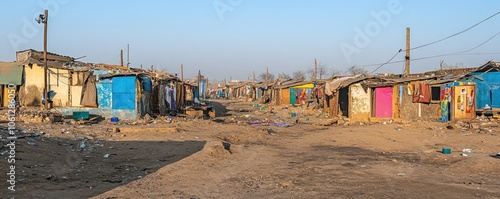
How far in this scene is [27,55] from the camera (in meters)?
19.2

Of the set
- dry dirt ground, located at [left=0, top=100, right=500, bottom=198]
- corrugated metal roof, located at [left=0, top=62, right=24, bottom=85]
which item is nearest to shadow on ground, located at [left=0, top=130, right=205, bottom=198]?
dry dirt ground, located at [left=0, top=100, right=500, bottom=198]

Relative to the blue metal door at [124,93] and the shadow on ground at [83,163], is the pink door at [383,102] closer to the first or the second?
the shadow on ground at [83,163]

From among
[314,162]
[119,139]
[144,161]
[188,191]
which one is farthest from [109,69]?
[188,191]

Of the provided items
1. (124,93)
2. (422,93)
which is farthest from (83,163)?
(422,93)

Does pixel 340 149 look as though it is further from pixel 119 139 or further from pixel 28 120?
pixel 28 120

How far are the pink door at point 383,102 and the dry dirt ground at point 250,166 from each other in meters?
4.79

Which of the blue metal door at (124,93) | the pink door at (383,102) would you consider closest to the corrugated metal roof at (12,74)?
the blue metal door at (124,93)

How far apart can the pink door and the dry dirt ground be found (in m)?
4.79

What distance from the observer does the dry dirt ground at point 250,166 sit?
6.21 meters

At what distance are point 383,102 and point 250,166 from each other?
12.2 m

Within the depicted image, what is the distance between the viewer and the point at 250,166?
8.57 meters

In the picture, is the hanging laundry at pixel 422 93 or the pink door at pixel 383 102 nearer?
the hanging laundry at pixel 422 93

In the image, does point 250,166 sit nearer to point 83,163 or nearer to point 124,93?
point 83,163

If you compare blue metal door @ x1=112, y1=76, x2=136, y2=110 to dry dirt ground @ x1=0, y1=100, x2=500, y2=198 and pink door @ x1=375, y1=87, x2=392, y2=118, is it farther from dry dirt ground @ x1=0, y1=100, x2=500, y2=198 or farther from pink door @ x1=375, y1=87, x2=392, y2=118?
pink door @ x1=375, y1=87, x2=392, y2=118
